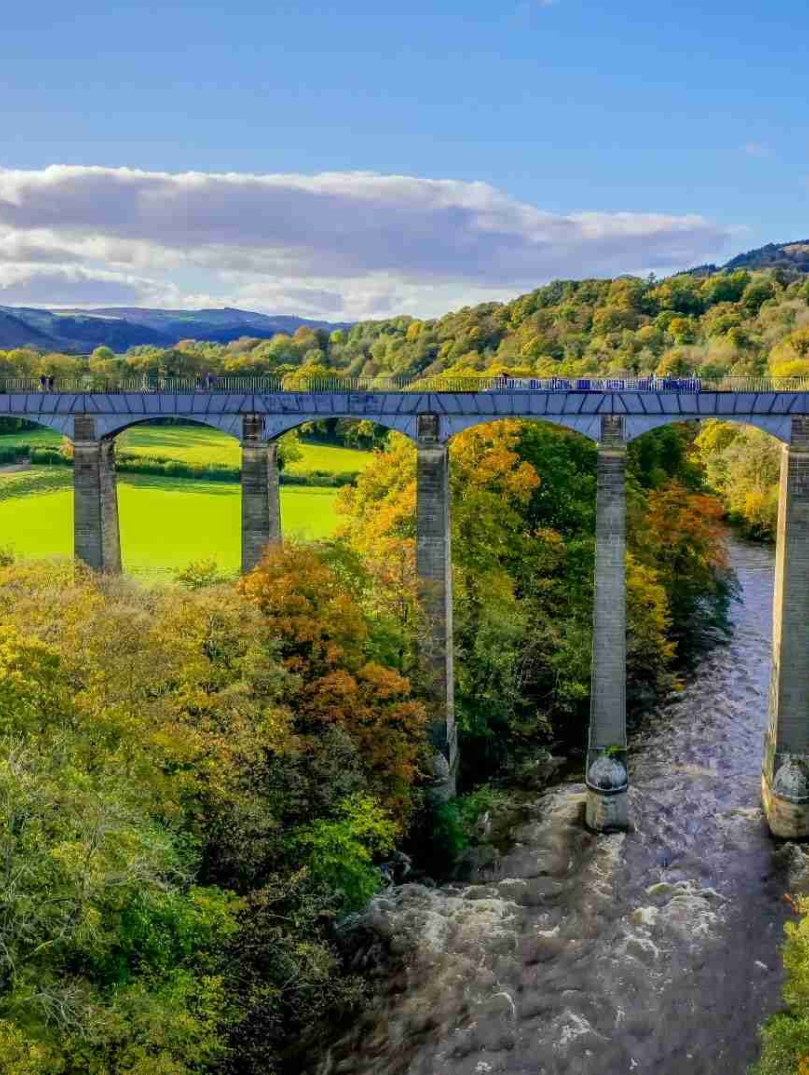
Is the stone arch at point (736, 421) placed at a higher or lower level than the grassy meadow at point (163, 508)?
higher

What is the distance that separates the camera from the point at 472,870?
31.5 meters

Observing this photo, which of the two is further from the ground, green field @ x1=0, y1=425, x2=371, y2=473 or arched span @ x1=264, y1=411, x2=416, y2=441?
arched span @ x1=264, y1=411, x2=416, y2=441

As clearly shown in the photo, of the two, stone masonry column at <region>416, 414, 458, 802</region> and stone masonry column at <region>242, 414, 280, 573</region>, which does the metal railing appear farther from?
stone masonry column at <region>416, 414, 458, 802</region>

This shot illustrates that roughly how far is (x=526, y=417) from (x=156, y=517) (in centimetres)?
3256

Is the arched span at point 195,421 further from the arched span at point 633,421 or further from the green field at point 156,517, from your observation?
the green field at point 156,517

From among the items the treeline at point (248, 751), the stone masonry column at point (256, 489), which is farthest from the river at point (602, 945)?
the stone masonry column at point (256, 489)

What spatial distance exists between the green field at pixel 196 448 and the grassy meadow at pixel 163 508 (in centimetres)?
8

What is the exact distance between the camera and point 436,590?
33.8 m

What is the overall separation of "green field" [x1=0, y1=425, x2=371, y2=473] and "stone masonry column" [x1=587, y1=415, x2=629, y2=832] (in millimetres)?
36880

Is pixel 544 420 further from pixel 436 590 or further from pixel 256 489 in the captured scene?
pixel 256 489

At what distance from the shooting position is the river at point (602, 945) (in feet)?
77.8

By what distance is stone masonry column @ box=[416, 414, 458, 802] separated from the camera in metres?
33.1

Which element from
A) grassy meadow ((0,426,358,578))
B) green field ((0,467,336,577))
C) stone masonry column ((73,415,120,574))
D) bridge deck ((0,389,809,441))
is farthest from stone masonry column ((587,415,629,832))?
green field ((0,467,336,577))

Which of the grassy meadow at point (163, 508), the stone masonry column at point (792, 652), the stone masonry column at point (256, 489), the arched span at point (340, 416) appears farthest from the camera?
the grassy meadow at point (163, 508)
